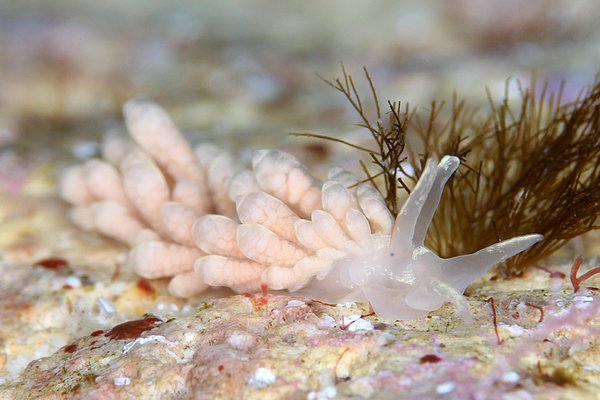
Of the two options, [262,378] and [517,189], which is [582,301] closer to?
[517,189]

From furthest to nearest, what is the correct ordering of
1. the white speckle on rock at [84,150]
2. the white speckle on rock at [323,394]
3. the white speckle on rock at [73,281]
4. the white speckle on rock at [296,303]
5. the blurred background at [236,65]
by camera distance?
the blurred background at [236,65] < the white speckle on rock at [84,150] < the white speckle on rock at [73,281] < the white speckle on rock at [296,303] < the white speckle on rock at [323,394]

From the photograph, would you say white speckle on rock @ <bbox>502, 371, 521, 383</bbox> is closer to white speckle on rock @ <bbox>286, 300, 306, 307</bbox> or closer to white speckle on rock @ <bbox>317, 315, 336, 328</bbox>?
white speckle on rock @ <bbox>317, 315, 336, 328</bbox>

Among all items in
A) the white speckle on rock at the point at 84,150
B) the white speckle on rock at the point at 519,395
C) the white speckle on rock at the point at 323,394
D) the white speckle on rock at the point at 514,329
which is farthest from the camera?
the white speckle on rock at the point at 84,150

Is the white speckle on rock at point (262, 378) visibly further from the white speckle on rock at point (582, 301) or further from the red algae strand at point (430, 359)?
the white speckle on rock at point (582, 301)

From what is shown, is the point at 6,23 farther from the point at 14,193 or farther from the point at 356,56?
the point at 356,56

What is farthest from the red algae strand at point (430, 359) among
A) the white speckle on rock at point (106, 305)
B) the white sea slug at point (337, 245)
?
the white speckle on rock at point (106, 305)

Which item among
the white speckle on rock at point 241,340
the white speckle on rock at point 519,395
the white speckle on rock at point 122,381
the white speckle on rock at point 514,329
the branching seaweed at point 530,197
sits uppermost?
the branching seaweed at point 530,197
